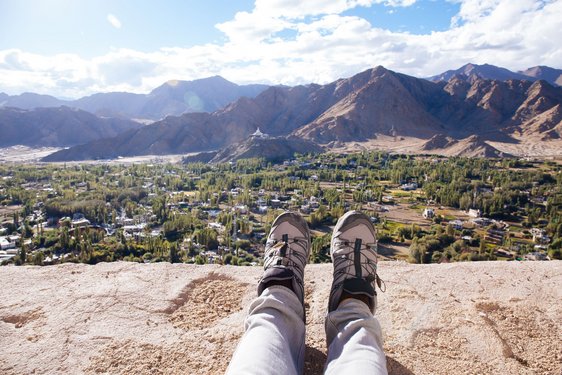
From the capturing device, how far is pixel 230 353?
2.45 meters

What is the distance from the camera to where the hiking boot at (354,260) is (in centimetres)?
248

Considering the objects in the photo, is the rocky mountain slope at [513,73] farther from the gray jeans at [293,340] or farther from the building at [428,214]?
the gray jeans at [293,340]

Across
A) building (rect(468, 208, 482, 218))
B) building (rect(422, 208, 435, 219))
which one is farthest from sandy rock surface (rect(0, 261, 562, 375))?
building (rect(468, 208, 482, 218))

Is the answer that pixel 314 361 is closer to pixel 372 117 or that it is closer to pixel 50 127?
pixel 372 117

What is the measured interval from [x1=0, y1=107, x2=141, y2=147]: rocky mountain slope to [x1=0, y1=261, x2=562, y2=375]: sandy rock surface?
117 metres

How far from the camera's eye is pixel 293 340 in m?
2.03

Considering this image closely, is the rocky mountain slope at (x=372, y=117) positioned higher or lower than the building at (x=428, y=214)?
higher

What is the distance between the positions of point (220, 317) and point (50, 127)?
4991 inches

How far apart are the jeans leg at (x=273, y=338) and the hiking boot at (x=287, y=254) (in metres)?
0.14

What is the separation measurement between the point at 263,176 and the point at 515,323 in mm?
45961

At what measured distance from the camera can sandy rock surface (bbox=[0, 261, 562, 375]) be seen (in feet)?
7.84

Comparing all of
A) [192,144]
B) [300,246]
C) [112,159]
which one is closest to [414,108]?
[192,144]

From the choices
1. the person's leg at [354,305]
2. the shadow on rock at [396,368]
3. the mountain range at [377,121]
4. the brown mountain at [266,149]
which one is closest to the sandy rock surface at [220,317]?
the shadow on rock at [396,368]

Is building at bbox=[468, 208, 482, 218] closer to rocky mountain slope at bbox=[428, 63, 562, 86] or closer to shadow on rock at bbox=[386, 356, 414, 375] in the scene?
shadow on rock at bbox=[386, 356, 414, 375]
